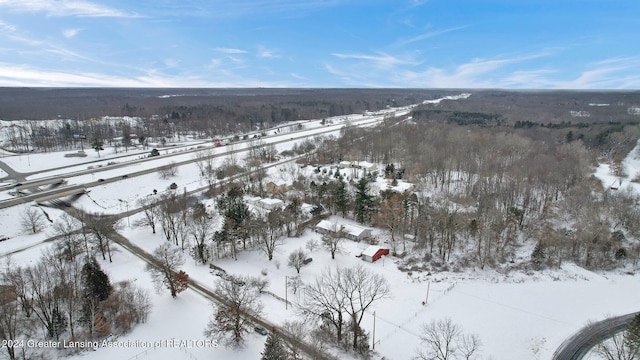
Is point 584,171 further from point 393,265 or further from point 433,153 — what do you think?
point 393,265

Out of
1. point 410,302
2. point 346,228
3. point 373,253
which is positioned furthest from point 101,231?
point 410,302

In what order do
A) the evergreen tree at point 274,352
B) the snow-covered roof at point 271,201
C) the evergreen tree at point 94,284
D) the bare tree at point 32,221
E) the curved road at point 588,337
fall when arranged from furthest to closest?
the snow-covered roof at point 271,201, the bare tree at point 32,221, the evergreen tree at point 94,284, the curved road at point 588,337, the evergreen tree at point 274,352

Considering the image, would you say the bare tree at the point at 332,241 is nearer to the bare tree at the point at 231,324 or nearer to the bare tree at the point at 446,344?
the bare tree at the point at 446,344

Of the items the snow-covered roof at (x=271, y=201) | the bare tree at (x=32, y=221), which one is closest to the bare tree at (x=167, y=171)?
the bare tree at (x=32, y=221)

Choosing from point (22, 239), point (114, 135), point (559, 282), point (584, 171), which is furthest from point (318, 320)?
point (114, 135)

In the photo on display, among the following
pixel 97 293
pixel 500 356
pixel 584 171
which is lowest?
pixel 500 356

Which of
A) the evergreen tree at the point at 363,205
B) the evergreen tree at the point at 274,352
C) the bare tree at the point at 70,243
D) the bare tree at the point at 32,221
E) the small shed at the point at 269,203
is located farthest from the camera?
the small shed at the point at 269,203

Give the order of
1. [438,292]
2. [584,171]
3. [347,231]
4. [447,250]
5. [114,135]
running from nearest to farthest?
[438,292] < [447,250] < [347,231] < [584,171] < [114,135]
